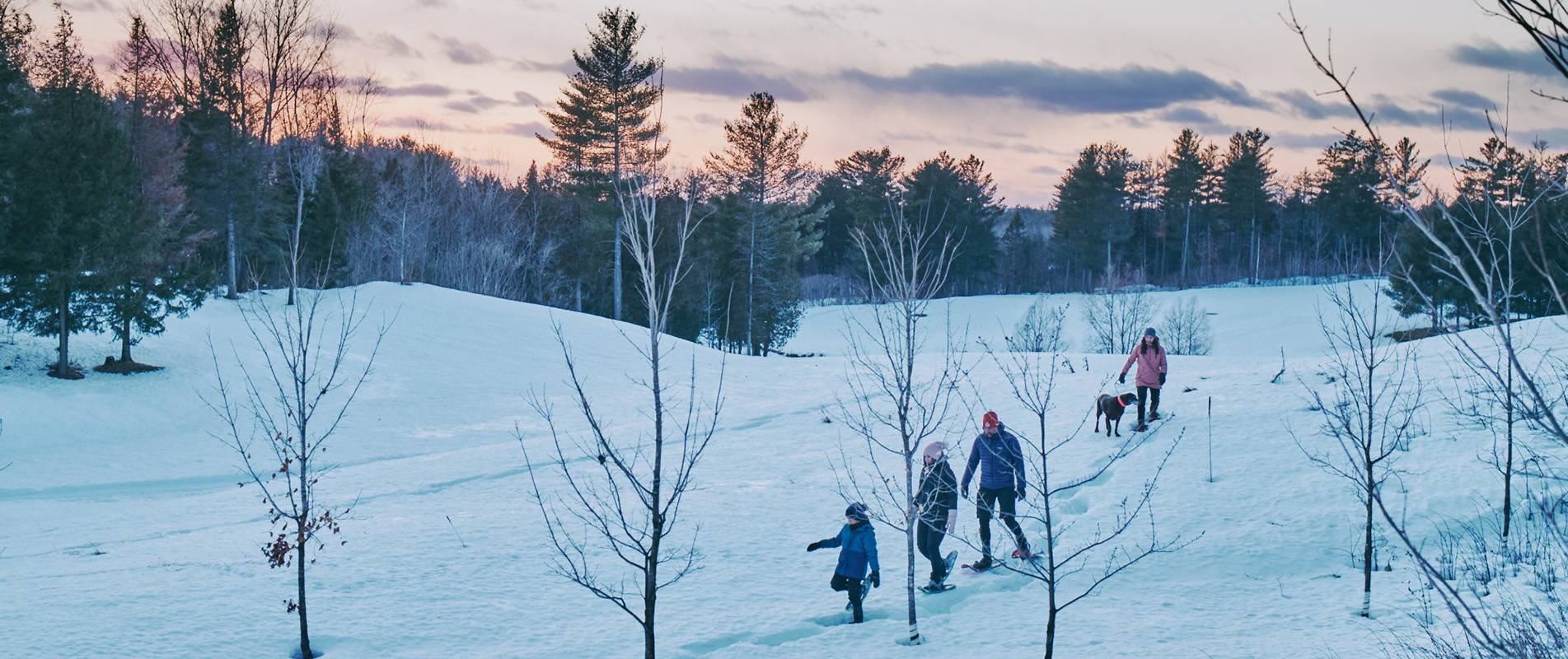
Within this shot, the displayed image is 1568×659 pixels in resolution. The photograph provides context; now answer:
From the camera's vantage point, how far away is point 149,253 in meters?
25.2

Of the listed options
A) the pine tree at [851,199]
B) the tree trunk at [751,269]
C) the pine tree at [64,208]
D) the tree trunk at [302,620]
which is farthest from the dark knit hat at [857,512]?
the pine tree at [851,199]

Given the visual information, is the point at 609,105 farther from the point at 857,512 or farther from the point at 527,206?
the point at 857,512

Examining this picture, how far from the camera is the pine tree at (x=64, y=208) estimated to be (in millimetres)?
23312

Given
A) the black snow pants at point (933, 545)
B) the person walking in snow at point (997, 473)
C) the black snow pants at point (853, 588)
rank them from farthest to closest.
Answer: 1. the person walking in snow at point (997, 473)
2. the black snow pants at point (933, 545)
3. the black snow pants at point (853, 588)

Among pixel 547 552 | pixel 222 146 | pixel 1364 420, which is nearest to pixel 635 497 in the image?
pixel 547 552

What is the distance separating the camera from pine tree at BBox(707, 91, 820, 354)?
48.7 m

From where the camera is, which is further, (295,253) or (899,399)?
(295,253)

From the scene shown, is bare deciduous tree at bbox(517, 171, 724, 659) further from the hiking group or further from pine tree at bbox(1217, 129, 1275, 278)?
pine tree at bbox(1217, 129, 1275, 278)

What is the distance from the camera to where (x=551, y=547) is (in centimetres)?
1347

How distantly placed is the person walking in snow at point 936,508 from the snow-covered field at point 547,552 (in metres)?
0.37

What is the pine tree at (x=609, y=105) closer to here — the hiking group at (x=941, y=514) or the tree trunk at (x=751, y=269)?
the tree trunk at (x=751, y=269)

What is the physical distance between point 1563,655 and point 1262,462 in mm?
9911

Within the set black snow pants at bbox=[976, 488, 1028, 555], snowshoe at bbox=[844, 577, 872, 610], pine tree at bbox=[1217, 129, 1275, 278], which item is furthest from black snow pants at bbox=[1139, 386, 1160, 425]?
pine tree at bbox=[1217, 129, 1275, 278]

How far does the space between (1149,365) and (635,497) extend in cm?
886
